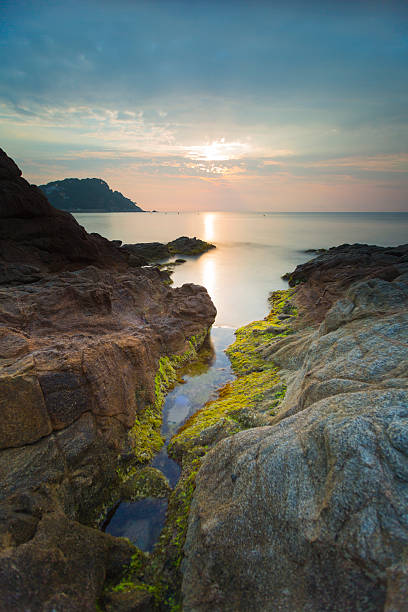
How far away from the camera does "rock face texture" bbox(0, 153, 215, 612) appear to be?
234 inches

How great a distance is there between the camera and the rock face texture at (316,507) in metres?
4.89

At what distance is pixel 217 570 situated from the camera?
20.1 ft

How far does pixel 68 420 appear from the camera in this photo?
29.8 ft

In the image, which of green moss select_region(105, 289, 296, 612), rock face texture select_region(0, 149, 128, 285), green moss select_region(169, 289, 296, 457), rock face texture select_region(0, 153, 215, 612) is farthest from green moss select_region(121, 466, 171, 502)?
rock face texture select_region(0, 149, 128, 285)

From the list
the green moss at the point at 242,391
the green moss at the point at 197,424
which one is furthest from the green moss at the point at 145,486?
the green moss at the point at 242,391

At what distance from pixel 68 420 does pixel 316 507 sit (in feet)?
23.4

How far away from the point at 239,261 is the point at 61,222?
49.3m

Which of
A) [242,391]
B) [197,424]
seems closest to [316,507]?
[197,424]

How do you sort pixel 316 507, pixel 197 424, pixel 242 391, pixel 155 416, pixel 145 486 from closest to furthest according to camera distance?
pixel 316 507 → pixel 145 486 → pixel 197 424 → pixel 155 416 → pixel 242 391

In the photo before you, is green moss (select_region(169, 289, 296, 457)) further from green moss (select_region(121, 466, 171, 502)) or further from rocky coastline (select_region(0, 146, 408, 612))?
green moss (select_region(121, 466, 171, 502))

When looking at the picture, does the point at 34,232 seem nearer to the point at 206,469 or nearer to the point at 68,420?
the point at 68,420

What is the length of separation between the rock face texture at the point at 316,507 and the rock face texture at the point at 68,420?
8.51 feet

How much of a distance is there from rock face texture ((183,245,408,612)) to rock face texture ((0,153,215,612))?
259cm

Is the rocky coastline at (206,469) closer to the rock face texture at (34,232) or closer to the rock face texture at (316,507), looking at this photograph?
the rock face texture at (316,507)
